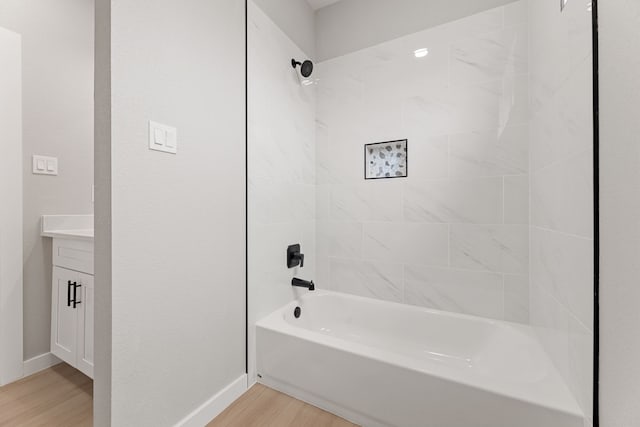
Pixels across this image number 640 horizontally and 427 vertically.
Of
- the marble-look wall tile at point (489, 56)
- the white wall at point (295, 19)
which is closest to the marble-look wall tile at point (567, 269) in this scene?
the marble-look wall tile at point (489, 56)

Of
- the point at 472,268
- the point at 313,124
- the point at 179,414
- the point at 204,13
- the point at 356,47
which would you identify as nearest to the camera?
the point at 179,414

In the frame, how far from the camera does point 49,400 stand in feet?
4.66

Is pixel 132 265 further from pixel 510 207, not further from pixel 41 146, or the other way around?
pixel 510 207

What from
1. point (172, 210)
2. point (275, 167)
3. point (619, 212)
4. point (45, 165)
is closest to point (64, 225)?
point (45, 165)

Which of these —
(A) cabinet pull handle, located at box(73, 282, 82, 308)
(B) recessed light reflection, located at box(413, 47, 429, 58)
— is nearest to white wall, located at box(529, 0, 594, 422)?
(B) recessed light reflection, located at box(413, 47, 429, 58)

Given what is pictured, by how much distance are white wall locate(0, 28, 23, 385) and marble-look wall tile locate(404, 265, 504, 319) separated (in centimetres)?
254

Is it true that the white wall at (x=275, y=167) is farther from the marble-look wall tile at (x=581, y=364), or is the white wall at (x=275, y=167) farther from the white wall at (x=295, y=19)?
the marble-look wall tile at (x=581, y=364)

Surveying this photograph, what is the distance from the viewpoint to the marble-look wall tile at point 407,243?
176 centimetres

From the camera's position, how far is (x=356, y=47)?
80.1 inches

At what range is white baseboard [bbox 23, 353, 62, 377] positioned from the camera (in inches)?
Answer: 64.6

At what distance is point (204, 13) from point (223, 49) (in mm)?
161

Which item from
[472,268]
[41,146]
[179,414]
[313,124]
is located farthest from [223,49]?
[472,268]

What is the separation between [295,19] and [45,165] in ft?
6.73

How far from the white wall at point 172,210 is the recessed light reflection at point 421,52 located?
1.17m
